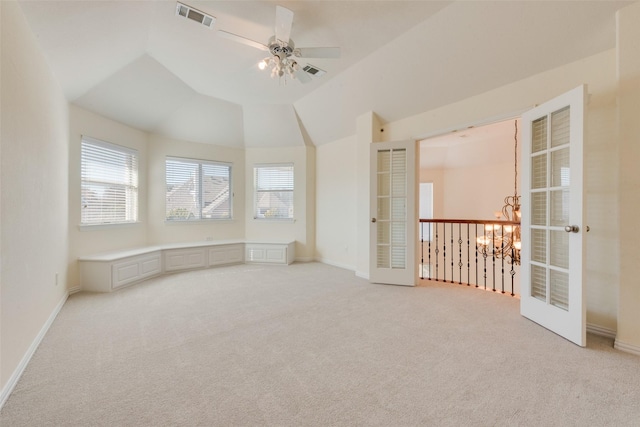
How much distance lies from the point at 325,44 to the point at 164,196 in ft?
13.0

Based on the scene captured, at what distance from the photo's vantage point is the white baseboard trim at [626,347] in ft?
6.87

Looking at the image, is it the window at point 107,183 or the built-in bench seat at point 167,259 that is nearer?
the built-in bench seat at point 167,259

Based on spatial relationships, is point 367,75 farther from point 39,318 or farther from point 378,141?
point 39,318

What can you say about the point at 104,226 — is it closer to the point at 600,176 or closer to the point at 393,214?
the point at 393,214

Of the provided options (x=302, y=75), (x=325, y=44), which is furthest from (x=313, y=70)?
(x=325, y=44)

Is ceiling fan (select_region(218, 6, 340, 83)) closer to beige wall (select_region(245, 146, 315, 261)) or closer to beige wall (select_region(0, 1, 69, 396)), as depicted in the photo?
beige wall (select_region(0, 1, 69, 396))

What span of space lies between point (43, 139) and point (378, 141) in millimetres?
4039

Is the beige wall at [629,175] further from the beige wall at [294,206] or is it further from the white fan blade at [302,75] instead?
the beige wall at [294,206]

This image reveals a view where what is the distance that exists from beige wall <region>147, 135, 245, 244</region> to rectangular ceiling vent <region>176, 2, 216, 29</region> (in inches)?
126

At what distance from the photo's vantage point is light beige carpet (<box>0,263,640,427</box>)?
1.49 meters

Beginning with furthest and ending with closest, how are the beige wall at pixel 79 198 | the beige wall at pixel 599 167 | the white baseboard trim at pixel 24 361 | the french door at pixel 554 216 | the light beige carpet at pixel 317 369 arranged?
the beige wall at pixel 79 198, the beige wall at pixel 599 167, the french door at pixel 554 216, the white baseboard trim at pixel 24 361, the light beige carpet at pixel 317 369

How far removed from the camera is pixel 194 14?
244 centimetres

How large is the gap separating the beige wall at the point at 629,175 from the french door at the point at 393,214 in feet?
6.78

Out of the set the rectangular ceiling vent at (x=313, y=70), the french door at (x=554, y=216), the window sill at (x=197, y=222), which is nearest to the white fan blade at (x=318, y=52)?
the rectangular ceiling vent at (x=313, y=70)
